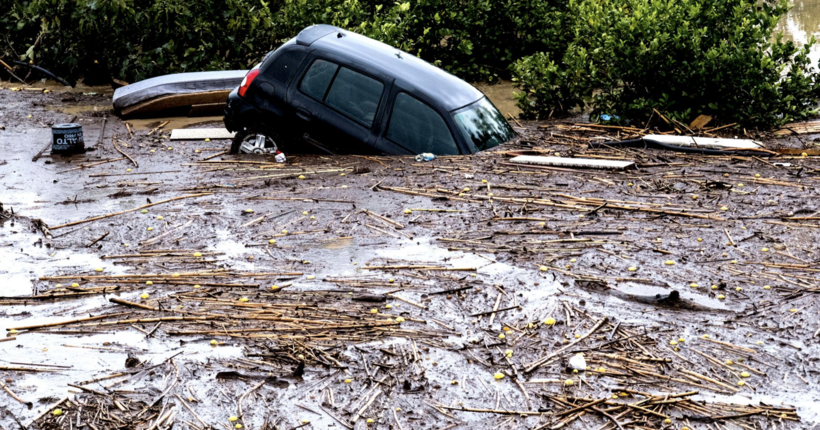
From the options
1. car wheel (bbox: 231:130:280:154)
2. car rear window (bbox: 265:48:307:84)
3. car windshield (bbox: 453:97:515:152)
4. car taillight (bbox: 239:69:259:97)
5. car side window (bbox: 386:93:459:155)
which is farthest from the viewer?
car wheel (bbox: 231:130:280:154)

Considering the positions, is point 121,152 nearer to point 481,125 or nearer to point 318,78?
point 318,78

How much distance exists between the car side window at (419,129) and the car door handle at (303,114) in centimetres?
89

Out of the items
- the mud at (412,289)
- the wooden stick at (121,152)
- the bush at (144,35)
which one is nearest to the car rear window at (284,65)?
the mud at (412,289)

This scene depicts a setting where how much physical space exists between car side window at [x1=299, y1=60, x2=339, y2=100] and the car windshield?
1433 mm

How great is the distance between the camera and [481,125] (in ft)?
31.4

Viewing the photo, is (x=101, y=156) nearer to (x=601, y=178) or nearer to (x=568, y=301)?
(x=601, y=178)

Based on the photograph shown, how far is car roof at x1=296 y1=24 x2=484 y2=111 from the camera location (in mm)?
9141

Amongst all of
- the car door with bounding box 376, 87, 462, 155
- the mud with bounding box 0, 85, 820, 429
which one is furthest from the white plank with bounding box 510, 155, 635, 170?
the car door with bounding box 376, 87, 462, 155

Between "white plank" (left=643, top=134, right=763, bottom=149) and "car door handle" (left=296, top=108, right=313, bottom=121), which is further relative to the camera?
"white plank" (left=643, top=134, right=763, bottom=149)

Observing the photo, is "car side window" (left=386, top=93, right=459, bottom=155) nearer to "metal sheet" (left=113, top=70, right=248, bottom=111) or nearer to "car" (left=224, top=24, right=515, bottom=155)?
"car" (left=224, top=24, right=515, bottom=155)

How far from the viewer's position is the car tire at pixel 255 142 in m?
9.74

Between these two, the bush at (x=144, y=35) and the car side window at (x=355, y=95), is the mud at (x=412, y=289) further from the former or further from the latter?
the bush at (x=144, y=35)

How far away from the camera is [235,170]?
9.21 meters

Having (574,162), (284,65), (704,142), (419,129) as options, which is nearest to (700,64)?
(704,142)
